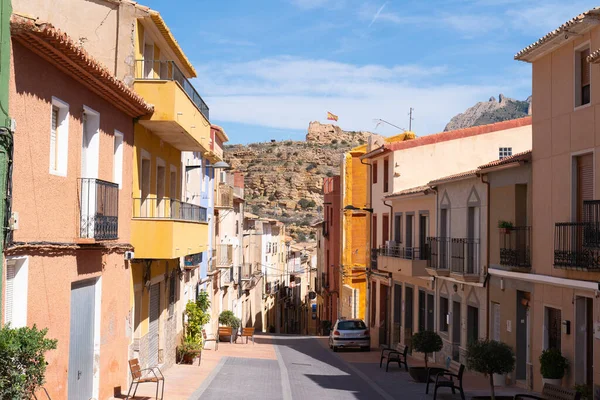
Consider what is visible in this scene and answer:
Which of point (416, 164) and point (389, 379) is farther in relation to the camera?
point (416, 164)

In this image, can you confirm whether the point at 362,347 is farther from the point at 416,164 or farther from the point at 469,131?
the point at 469,131

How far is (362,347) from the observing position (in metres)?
32.5

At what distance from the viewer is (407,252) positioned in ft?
98.9

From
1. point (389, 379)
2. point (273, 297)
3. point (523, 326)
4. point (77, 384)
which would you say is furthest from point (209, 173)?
point (273, 297)

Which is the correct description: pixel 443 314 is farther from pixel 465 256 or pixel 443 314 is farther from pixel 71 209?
pixel 71 209

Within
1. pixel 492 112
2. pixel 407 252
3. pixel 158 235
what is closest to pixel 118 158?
pixel 158 235

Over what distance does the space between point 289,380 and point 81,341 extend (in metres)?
8.77

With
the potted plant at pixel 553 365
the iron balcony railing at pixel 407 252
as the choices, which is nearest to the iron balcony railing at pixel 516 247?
the potted plant at pixel 553 365

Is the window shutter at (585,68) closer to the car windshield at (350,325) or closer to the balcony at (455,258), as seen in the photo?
the balcony at (455,258)

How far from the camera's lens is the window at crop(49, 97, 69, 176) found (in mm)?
11766

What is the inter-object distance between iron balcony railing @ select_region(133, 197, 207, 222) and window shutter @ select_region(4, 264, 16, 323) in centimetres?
696

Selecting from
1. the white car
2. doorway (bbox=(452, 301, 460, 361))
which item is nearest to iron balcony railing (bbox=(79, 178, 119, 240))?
doorway (bbox=(452, 301, 460, 361))

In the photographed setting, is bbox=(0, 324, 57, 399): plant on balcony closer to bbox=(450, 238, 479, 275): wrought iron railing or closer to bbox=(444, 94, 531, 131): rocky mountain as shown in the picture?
bbox=(450, 238, 479, 275): wrought iron railing

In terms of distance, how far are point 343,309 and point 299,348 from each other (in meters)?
8.39
